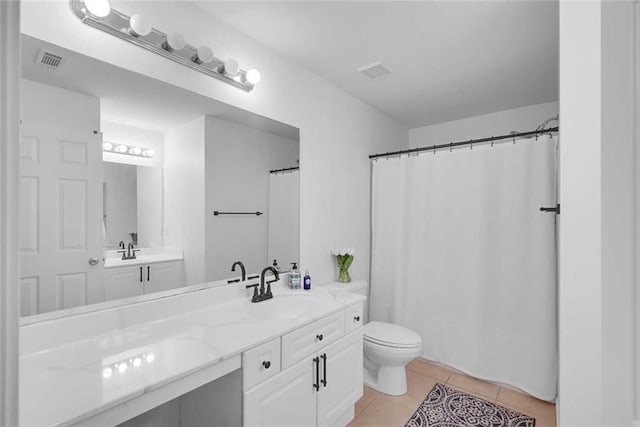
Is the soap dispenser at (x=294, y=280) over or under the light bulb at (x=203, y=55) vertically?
under

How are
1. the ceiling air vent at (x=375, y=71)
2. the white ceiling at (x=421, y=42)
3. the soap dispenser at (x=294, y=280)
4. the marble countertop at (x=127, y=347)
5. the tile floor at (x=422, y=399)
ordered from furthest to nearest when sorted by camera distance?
the ceiling air vent at (x=375, y=71), the soap dispenser at (x=294, y=280), the tile floor at (x=422, y=399), the white ceiling at (x=421, y=42), the marble countertop at (x=127, y=347)

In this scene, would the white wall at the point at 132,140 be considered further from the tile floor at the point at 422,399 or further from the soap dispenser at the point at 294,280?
the tile floor at the point at 422,399

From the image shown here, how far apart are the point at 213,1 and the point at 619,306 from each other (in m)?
2.00

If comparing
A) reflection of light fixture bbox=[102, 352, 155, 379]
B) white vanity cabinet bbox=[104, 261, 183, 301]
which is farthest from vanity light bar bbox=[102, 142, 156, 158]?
reflection of light fixture bbox=[102, 352, 155, 379]

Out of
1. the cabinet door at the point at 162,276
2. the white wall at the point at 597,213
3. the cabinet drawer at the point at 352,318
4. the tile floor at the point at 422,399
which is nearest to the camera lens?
the white wall at the point at 597,213

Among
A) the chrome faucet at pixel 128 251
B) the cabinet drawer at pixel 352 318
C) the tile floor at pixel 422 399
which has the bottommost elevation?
the tile floor at pixel 422 399

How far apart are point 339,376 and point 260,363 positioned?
67 cm

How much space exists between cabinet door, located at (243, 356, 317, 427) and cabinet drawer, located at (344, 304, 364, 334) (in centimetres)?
35

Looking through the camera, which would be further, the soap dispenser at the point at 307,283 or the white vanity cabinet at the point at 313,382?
the soap dispenser at the point at 307,283

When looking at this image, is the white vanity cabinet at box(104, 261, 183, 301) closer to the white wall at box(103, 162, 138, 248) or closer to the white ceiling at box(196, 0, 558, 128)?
the white wall at box(103, 162, 138, 248)

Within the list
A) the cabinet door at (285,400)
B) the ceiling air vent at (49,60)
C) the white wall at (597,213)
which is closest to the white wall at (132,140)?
the ceiling air vent at (49,60)

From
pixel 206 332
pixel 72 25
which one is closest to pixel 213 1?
pixel 72 25

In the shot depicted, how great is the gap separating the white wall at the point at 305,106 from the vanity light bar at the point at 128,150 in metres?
0.36

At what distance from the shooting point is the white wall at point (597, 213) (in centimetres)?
60
